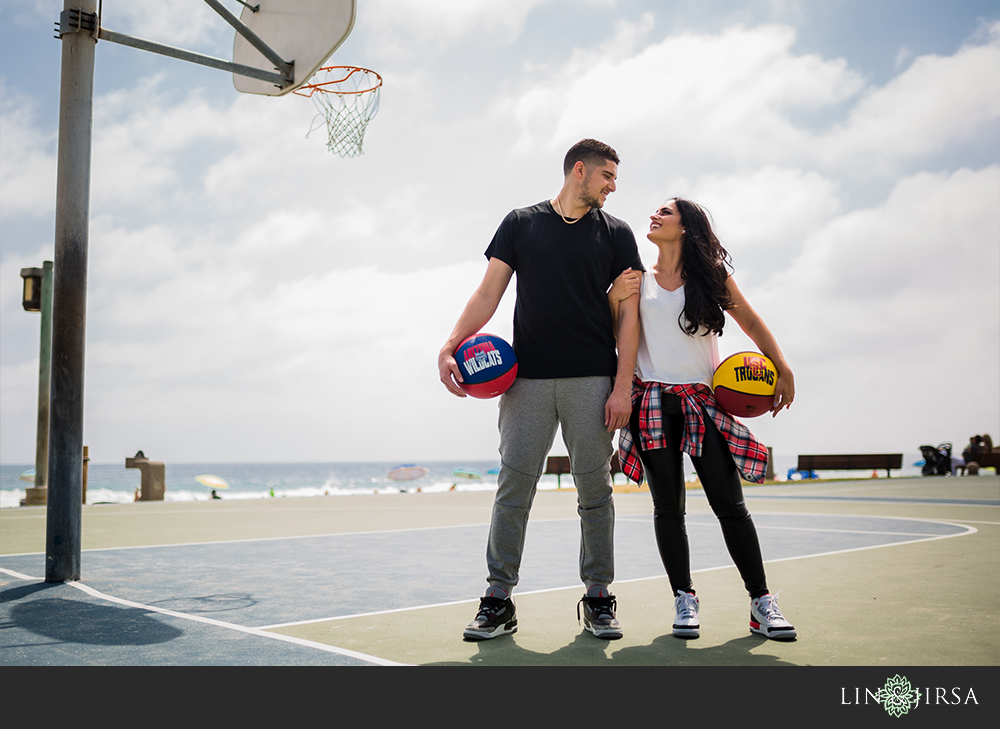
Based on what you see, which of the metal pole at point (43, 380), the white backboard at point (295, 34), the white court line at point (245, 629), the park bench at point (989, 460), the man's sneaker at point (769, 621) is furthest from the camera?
the park bench at point (989, 460)

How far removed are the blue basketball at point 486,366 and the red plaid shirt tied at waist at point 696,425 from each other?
65 cm

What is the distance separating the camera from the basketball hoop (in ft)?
28.8

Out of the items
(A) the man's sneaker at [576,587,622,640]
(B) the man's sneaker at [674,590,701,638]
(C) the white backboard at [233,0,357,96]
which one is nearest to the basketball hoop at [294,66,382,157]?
(C) the white backboard at [233,0,357,96]

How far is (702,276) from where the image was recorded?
12.8 feet

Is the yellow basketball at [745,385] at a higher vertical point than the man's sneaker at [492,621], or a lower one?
higher

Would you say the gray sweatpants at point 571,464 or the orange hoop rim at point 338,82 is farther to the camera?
the orange hoop rim at point 338,82

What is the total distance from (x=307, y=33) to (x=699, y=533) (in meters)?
6.22

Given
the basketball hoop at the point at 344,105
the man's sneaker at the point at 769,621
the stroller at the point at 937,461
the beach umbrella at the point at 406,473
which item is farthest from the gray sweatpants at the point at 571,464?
the beach umbrella at the point at 406,473

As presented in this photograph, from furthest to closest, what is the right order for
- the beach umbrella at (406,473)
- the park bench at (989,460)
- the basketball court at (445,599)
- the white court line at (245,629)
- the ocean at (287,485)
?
the beach umbrella at (406,473), the ocean at (287,485), the park bench at (989,460), the basketball court at (445,599), the white court line at (245,629)

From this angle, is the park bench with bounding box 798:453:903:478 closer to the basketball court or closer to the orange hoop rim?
the basketball court

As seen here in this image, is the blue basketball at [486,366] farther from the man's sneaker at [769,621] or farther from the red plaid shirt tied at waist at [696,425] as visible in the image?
the man's sneaker at [769,621]

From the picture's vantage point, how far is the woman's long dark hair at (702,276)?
A: 12.6ft

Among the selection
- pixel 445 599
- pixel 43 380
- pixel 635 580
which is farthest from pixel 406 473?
pixel 445 599
